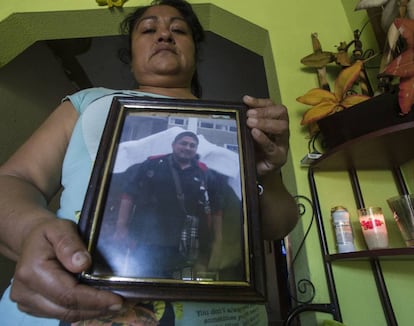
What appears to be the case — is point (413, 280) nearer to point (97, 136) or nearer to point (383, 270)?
point (383, 270)

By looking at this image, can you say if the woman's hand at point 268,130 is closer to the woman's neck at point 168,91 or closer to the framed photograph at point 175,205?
the framed photograph at point 175,205

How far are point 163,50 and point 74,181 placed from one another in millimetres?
307

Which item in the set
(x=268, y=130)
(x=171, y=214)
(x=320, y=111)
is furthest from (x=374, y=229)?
(x=171, y=214)

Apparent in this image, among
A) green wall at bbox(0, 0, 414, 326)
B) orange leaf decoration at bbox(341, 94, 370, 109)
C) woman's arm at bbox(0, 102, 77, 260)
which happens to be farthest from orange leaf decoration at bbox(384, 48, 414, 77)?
woman's arm at bbox(0, 102, 77, 260)

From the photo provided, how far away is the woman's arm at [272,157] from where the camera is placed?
33 centimetres

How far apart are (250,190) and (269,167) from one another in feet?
0.37

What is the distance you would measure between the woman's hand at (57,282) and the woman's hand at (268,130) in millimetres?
230

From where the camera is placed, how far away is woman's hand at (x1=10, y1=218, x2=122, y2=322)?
186mm

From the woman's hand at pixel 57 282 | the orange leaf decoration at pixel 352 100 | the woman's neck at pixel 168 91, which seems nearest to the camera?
the woman's hand at pixel 57 282

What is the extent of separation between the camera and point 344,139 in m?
0.62

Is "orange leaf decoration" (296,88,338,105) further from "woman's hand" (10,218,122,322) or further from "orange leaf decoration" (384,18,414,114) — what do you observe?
"woman's hand" (10,218,122,322)

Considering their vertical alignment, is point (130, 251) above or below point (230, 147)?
below

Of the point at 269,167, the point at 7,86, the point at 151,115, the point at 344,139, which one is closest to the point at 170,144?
the point at 151,115

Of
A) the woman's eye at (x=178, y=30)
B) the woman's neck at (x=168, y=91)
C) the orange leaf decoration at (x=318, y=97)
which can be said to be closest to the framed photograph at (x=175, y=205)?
the woman's neck at (x=168, y=91)
